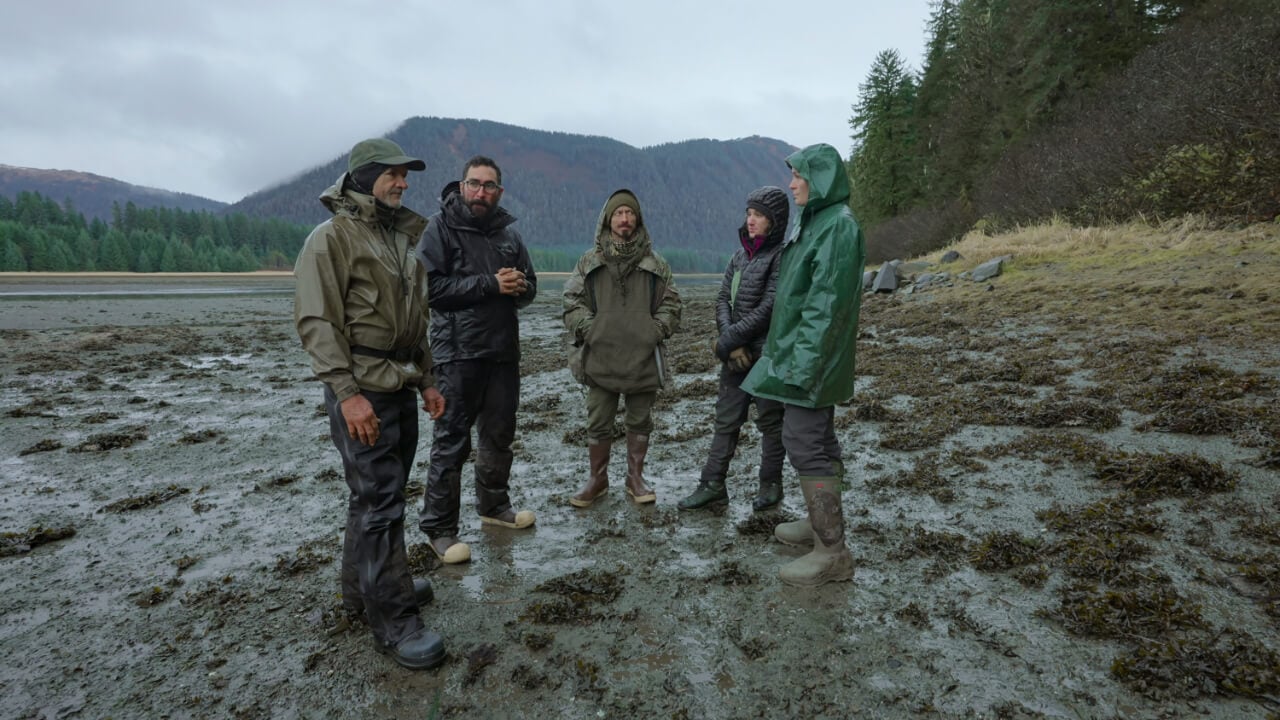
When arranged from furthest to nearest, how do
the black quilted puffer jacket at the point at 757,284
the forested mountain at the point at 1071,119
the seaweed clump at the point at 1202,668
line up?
the forested mountain at the point at 1071,119, the black quilted puffer jacket at the point at 757,284, the seaweed clump at the point at 1202,668

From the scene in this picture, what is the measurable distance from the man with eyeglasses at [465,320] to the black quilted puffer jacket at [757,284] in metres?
1.62

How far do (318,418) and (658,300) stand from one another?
20.6 feet

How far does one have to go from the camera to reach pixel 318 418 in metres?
8.95

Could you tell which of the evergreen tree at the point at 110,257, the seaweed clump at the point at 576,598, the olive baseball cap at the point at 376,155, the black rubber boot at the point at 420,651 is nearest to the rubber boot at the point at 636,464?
the seaweed clump at the point at 576,598

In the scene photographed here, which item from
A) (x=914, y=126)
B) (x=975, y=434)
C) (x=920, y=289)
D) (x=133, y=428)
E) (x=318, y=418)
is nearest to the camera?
(x=975, y=434)

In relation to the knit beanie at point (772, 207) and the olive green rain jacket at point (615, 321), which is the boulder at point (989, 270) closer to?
the knit beanie at point (772, 207)

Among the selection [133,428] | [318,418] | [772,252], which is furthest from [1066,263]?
[133,428]

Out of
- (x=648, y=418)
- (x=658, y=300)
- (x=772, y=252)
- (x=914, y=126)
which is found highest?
(x=914, y=126)

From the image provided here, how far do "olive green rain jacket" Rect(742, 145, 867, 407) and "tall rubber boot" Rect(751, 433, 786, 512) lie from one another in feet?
3.87

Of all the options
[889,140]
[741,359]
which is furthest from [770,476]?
[889,140]

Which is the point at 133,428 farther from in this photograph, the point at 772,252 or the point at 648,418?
the point at 772,252

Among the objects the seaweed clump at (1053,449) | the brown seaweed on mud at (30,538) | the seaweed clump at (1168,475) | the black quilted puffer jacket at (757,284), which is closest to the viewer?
the seaweed clump at (1168,475)

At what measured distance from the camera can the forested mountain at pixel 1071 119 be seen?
41.3 feet

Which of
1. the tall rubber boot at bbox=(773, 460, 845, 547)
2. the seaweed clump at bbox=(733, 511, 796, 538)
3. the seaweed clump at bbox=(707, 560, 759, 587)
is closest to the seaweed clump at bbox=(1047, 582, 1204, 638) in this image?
the tall rubber boot at bbox=(773, 460, 845, 547)
